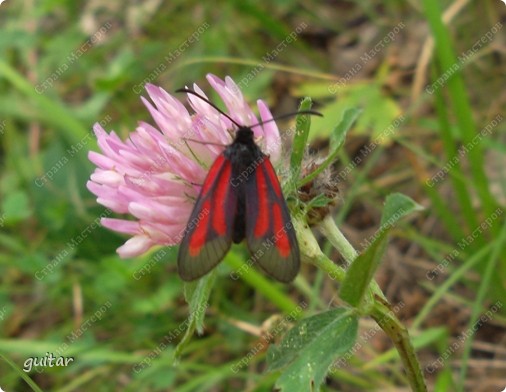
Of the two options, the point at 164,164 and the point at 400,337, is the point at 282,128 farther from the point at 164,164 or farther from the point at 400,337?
the point at 400,337

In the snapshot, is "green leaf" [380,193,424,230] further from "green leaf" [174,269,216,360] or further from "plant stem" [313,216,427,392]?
"green leaf" [174,269,216,360]

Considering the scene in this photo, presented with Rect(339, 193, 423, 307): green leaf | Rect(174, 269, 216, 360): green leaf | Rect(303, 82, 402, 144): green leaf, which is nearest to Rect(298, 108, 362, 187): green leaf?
Rect(339, 193, 423, 307): green leaf

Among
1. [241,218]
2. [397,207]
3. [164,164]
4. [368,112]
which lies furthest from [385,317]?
[368,112]

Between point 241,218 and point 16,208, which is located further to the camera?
point 16,208

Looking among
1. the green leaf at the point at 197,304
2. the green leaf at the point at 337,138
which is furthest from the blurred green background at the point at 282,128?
the green leaf at the point at 197,304

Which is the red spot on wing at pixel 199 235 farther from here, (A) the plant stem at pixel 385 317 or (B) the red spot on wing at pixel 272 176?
(A) the plant stem at pixel 385 317

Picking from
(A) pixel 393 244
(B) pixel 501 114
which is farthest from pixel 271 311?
(B) pixel 501 114
